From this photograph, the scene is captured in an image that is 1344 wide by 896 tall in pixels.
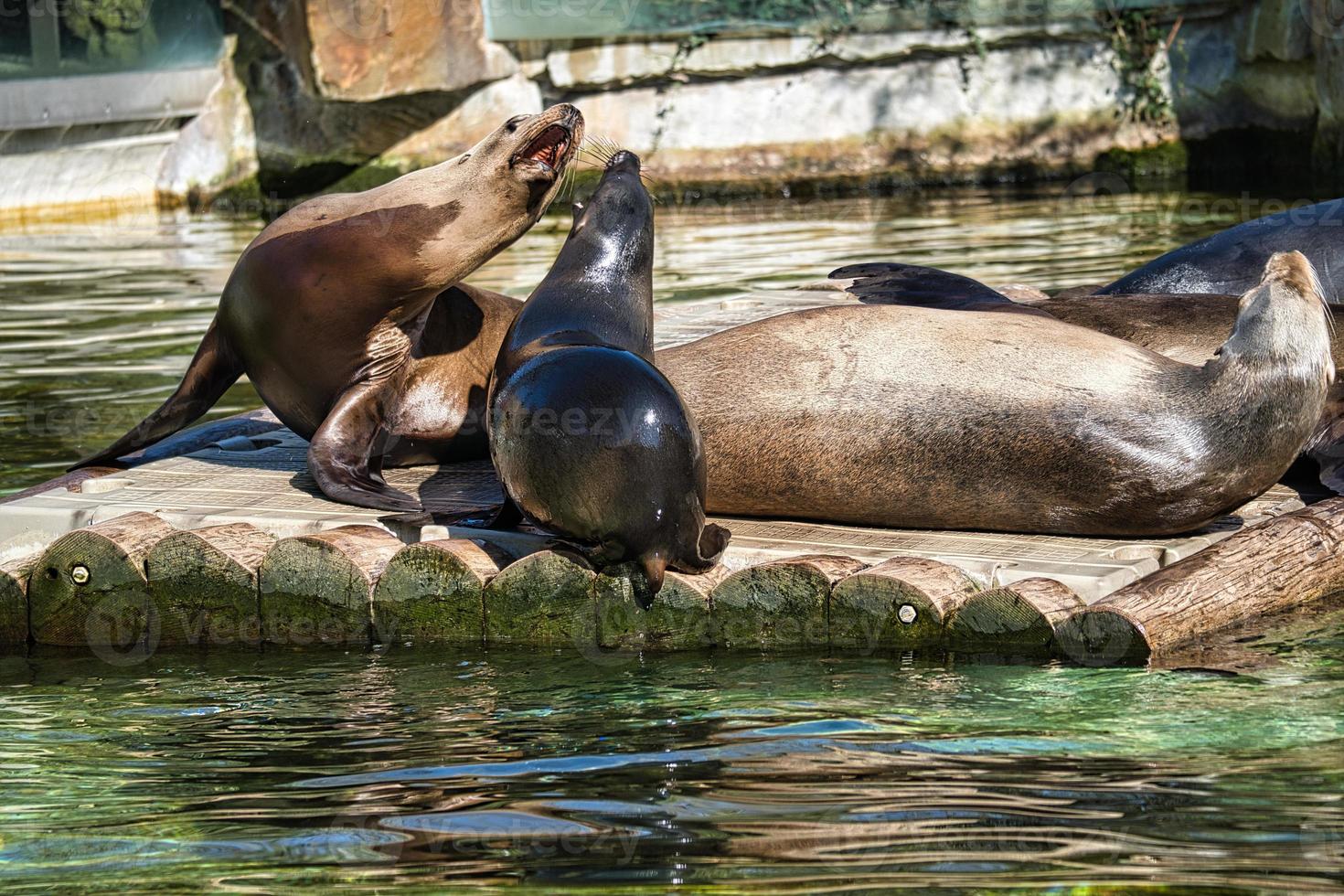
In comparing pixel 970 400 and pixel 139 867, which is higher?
pixel 970 400

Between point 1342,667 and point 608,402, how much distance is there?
5.96 feet

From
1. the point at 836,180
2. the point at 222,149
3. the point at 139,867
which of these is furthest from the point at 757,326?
the point at 222,149

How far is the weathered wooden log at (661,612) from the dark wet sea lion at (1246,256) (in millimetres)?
3218

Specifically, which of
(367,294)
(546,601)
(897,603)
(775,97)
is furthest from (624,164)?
(775,97)

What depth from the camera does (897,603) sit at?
13.7 feet

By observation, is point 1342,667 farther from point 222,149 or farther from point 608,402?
point 222,149

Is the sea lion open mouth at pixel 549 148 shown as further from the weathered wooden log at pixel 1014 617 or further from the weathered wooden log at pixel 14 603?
the weathered wooden log at pixel 1014 617

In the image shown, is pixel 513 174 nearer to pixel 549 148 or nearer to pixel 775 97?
pixel 549 148

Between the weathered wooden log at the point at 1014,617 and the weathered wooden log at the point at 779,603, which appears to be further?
the weathered wooden log at the point at 779,603

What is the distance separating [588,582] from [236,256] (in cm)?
971

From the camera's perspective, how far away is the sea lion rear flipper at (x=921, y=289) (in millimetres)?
6797

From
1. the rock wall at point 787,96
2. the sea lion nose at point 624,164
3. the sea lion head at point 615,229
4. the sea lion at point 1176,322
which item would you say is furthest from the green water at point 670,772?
the rock wall at point 787,96

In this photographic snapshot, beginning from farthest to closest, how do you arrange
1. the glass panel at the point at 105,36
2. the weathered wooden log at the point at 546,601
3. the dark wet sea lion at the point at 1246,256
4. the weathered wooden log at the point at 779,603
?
the glass panel at the point at 105,36, the dark wet sea lion at the point at 1246,256, the weathered wooden log at the point at 546,601, the weathered wooden log at the point at 779,603

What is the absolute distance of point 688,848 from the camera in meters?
2.75
